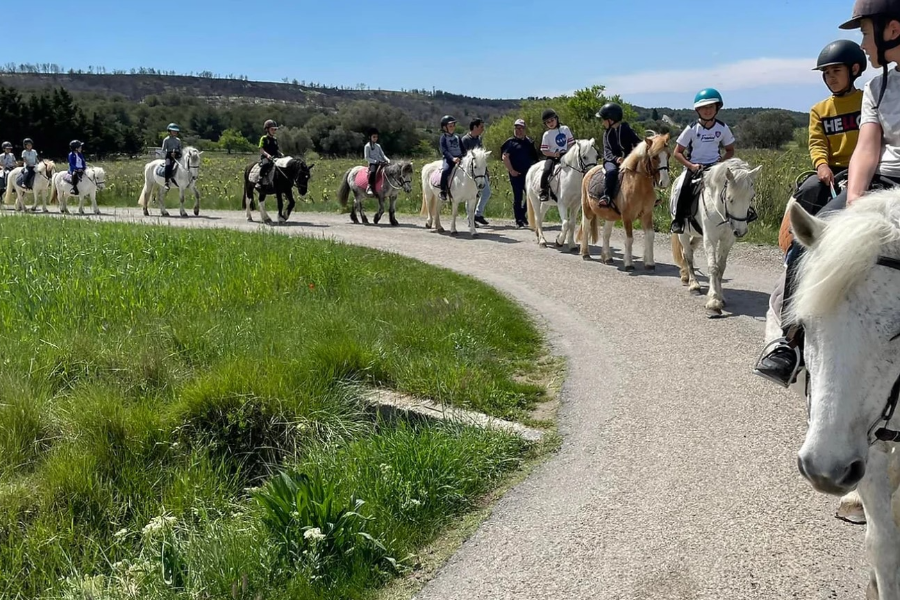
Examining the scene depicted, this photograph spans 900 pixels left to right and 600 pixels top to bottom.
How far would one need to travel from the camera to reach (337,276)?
10852mm

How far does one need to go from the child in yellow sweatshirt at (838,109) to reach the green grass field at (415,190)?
8.21 m

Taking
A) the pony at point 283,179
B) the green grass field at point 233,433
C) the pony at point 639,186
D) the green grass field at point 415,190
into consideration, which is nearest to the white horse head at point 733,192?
the pony at point 639,186

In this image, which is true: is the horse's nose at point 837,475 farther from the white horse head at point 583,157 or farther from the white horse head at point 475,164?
the white horse head at point 475,164

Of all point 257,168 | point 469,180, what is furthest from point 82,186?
point 469,180

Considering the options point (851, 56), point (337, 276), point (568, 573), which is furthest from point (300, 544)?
point (337, 276)

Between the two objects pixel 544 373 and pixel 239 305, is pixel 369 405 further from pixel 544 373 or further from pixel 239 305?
pixel 239 305

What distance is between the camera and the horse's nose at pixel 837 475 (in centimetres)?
237

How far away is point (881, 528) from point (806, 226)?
4.16 feet

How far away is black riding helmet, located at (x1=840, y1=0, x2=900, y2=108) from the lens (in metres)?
3.53

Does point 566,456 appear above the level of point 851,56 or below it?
below

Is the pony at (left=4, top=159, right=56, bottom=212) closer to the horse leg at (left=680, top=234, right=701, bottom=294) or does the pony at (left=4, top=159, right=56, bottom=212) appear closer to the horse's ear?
the horse leg at (left=680, top=234, right=701, bottom=294)

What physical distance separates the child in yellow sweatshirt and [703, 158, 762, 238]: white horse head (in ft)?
10.2

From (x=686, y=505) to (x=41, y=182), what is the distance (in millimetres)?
28768

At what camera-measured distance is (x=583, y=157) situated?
14.3m
